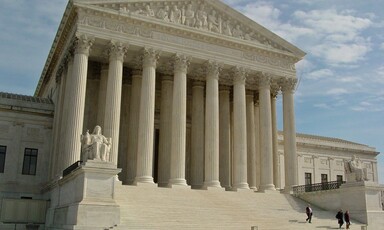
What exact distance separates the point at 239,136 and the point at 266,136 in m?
3.08

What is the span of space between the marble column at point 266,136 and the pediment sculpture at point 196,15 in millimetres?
4521

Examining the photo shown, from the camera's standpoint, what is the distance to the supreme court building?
3578 cm

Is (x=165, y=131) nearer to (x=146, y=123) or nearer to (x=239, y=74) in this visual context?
(x=146, y=123)

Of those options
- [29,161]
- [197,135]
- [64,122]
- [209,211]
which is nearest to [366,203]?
[209,211]

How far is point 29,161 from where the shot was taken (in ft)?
134

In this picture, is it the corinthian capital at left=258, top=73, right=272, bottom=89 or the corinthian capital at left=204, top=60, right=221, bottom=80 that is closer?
the corinthian capital at left=204, top=60, right=221, bottom=80

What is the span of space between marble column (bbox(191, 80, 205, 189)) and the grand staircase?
195 inches

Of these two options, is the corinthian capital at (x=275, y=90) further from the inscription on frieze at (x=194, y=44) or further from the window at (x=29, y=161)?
the window at (x=29, y=161)

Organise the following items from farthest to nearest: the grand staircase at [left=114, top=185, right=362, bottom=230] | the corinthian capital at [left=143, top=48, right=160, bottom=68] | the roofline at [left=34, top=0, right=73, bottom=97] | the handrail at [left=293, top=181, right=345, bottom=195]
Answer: the corinthian capital at [left=143, top=48, right=160, bottom=68] < the handrail at [left=293, top=181, right=345, bottom=195] < the roofline at [left=34, top=0, right=73, bottom=97] < the grand staircase at [left=114, top=185, right=362, bottom=230]

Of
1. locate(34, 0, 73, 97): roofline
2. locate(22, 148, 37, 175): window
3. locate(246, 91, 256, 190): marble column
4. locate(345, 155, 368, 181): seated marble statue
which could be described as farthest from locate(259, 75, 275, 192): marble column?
locate(22, 148, 37, 175): window

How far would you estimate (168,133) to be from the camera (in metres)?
40.8

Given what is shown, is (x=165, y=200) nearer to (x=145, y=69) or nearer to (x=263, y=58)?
(x=145, y=69)

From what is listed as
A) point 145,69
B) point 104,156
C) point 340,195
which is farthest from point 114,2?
point 340,195

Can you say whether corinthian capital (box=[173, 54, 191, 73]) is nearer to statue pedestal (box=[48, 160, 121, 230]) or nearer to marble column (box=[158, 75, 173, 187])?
marble column (box=[158, 75, 173, 187])
